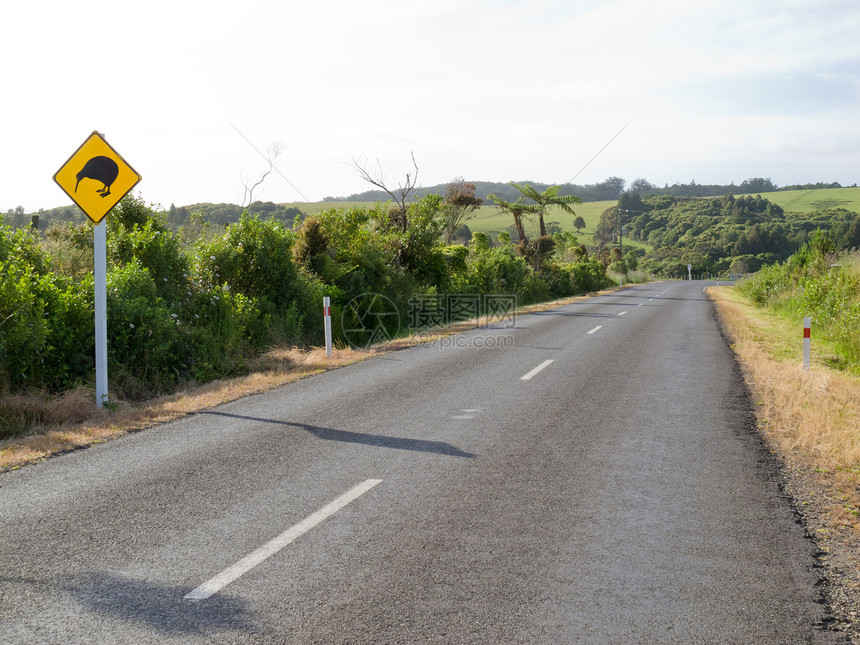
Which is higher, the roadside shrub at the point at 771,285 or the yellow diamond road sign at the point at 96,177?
the yellow diamond road sign at the point at 96,177

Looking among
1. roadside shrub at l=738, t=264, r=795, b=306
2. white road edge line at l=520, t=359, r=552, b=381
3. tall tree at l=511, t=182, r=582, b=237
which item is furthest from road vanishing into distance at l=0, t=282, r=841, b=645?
tall tree at l=511, t=182, r=582, b=237

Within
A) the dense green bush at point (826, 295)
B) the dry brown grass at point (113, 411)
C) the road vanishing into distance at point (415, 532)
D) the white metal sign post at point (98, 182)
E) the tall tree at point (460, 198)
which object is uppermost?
the tall tree at point (460, 198)

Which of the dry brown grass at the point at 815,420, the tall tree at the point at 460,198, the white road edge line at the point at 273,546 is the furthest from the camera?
the tall tree at the point at 460,198

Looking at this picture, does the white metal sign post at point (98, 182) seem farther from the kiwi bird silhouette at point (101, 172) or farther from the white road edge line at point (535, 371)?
the white road edge line at point (535, 371)

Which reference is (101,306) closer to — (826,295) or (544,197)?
(826,295)

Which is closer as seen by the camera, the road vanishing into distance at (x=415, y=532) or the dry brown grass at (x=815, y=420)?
the road vanishing into distance at (x=415, y=532)

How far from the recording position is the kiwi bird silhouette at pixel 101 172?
7.51 metres

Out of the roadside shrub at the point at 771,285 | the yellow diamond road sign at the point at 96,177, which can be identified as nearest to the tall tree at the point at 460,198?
the roadside shrub at the point at 771,285

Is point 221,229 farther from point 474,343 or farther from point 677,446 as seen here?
point 677,446

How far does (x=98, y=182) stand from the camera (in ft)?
24.8

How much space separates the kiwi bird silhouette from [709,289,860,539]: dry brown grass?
811cm

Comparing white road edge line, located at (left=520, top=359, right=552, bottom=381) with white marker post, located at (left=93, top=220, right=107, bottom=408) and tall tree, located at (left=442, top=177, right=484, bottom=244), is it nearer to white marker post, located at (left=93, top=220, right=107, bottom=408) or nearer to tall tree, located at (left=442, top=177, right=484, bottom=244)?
white marker post, located at (left=93, top=220, right=107, bottom=408)

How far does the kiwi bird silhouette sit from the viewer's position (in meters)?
7.51

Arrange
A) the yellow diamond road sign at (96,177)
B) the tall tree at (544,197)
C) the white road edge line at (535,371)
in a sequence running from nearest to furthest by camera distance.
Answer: the yellow diamond road sign at (96,177), the white road edge line at (535,371), the tall tree at (544,197)
